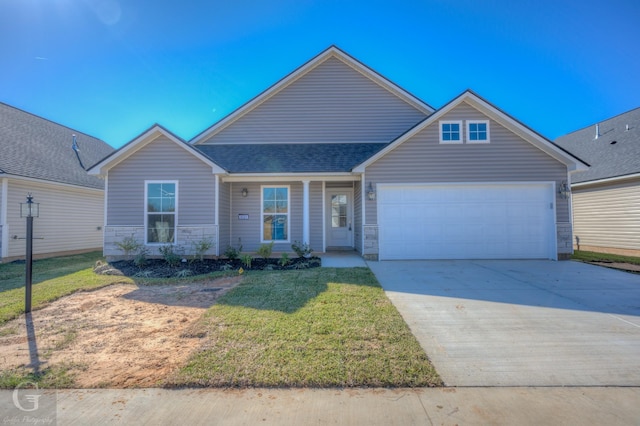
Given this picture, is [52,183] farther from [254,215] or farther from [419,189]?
[419,189]

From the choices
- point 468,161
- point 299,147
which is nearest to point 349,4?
point 299,147

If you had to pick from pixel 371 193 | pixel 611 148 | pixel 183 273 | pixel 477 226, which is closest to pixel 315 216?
pixel 371 193

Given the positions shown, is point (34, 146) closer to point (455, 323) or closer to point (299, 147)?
point (299, 147)

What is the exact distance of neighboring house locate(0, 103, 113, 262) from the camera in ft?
35.7

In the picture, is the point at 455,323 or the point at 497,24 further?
the point at 497,24

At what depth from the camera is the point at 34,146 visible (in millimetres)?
13227

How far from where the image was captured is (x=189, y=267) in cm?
920

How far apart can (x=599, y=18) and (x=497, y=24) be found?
278 centimetres

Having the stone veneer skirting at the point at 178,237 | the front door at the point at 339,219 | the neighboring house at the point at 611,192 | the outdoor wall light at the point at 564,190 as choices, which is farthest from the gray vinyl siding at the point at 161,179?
the neighboring house at the point at 611,192

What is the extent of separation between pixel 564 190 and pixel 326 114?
29.3ft

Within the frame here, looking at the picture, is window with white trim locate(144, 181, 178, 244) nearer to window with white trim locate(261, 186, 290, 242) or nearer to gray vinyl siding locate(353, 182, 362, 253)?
window with white trim locate(261, 186, 290, 242)

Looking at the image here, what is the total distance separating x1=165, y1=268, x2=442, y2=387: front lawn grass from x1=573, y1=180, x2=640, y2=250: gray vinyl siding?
1215 cm

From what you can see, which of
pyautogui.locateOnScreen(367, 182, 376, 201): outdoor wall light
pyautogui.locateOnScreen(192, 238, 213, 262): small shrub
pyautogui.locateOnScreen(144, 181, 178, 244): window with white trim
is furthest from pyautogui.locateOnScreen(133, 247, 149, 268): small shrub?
pyautogui.locateOnScreen(367, 182, 376, 201): outdoor wall light

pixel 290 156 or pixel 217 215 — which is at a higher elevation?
pixel 290 156
